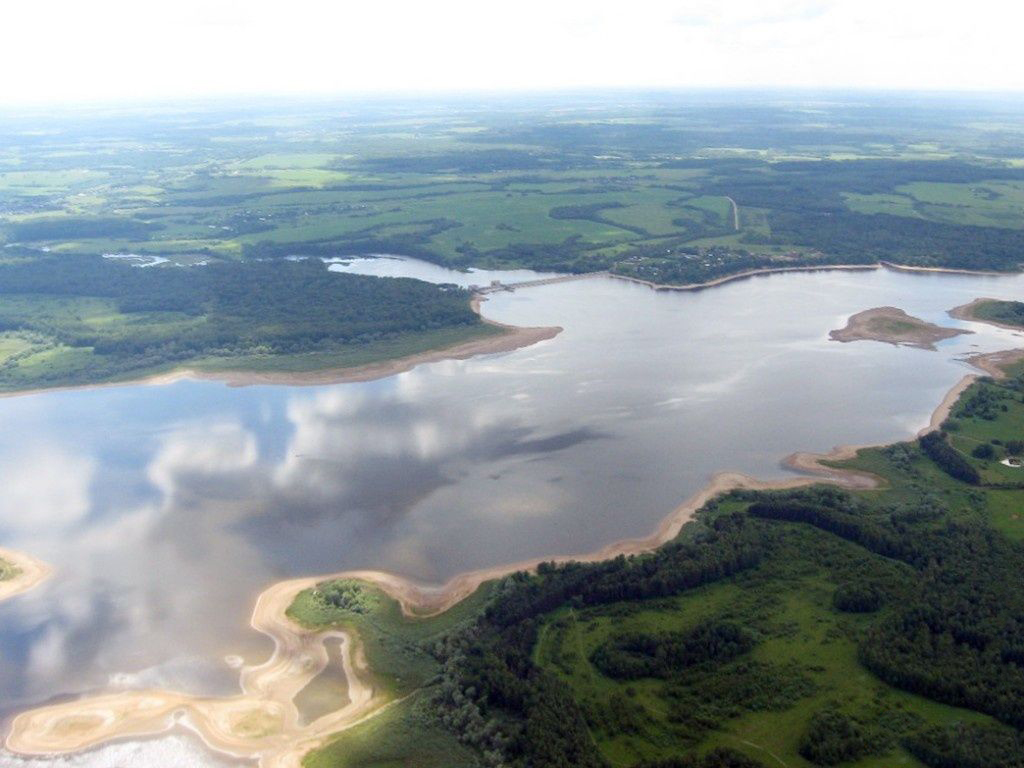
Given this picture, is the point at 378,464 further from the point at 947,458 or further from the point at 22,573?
the point at 947,458

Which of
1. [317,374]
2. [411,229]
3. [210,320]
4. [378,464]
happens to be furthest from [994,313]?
[210,320]

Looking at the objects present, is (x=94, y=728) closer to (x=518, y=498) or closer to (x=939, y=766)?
(x=518, y=498)

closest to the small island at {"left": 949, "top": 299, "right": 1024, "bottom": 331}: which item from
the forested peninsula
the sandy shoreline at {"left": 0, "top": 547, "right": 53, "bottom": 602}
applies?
the forested peninsula

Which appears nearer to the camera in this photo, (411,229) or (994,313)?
(994,313)

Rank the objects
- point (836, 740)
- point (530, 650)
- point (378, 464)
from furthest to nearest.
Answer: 1. point (378, 464)
2. point (530, 650)
3. point (836, 740)

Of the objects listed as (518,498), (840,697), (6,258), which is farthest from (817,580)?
(6,258)

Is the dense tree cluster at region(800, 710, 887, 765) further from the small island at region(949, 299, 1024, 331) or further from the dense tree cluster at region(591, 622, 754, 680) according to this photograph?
the small island at region(949, 299, 1024, 331)

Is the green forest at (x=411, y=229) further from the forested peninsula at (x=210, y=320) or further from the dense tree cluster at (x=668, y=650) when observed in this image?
the dense tree cluster at (x=668, y=650)
